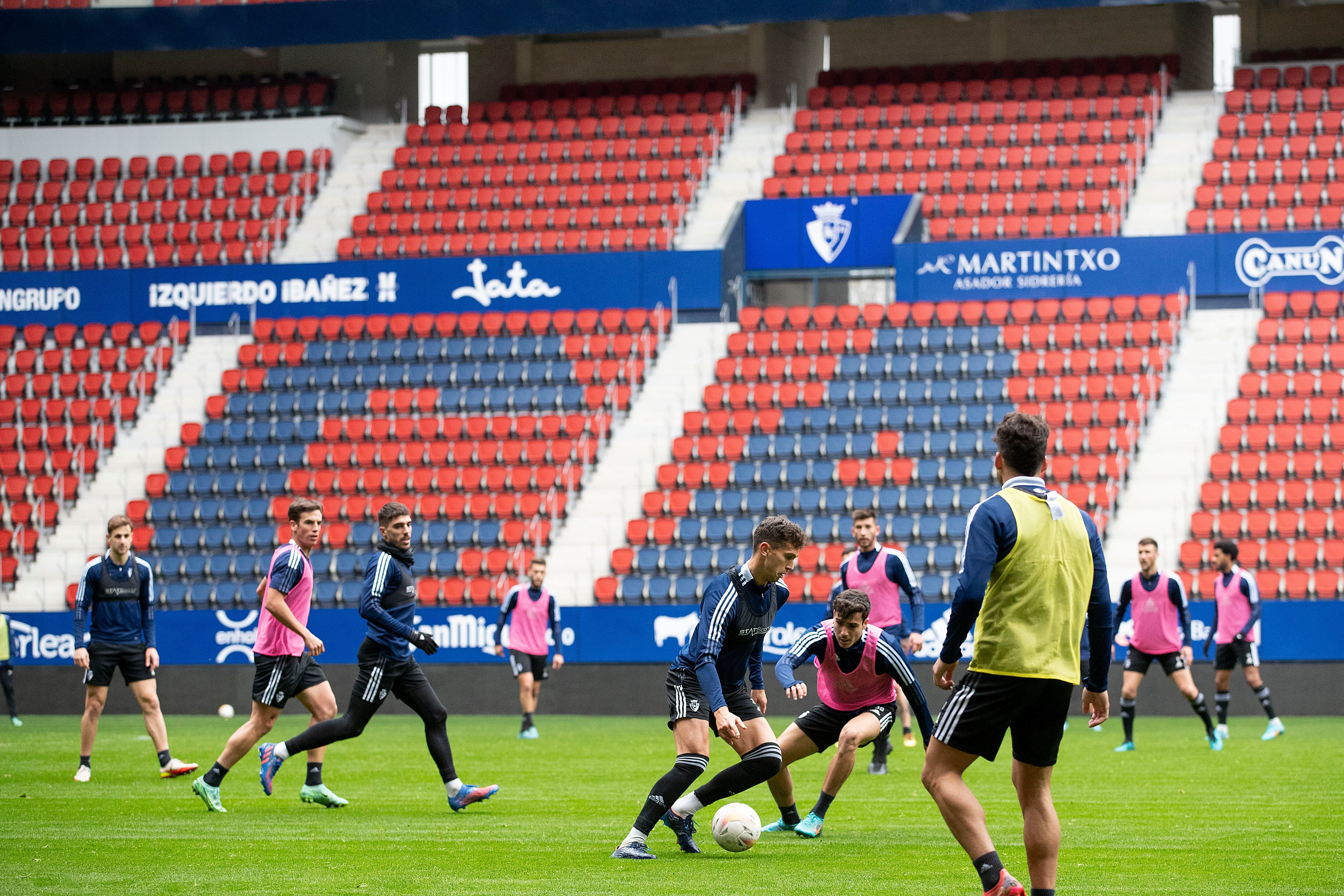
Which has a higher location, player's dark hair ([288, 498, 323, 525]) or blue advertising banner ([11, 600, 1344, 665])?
player's dark hair ([288, 498, 323, 525])

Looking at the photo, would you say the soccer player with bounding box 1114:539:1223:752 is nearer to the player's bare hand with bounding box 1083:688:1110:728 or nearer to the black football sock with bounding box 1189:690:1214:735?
the black football sock with bounding box 1189:690:1214:735

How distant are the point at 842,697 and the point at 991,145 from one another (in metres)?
22.3

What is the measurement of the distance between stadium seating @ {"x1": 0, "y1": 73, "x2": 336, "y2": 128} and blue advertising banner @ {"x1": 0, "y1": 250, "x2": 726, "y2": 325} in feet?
18.7

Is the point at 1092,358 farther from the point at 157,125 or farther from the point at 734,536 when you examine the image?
the point at 157,125

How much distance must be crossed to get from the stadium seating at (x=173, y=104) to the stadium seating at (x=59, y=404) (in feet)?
21.8

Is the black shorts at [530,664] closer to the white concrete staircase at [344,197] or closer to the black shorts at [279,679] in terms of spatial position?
the black shorts at [279,679]

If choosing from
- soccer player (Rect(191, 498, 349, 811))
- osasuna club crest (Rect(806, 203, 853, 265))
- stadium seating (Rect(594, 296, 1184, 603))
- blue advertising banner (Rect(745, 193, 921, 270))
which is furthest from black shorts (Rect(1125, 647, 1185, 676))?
osasuna club crest (Rect(806, 203, 853, 265))

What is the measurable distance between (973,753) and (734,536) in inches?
698

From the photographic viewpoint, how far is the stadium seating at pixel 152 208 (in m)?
32.7

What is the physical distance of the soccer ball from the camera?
30.6 ft

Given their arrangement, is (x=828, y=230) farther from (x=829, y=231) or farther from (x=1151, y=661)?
(x=1151, y=661)

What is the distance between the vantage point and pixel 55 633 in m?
24.4

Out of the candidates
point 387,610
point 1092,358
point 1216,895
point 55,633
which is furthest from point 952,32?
point 1216,895

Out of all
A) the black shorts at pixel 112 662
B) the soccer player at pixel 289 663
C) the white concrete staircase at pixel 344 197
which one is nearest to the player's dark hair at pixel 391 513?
the soccer player at pixel 289 663
